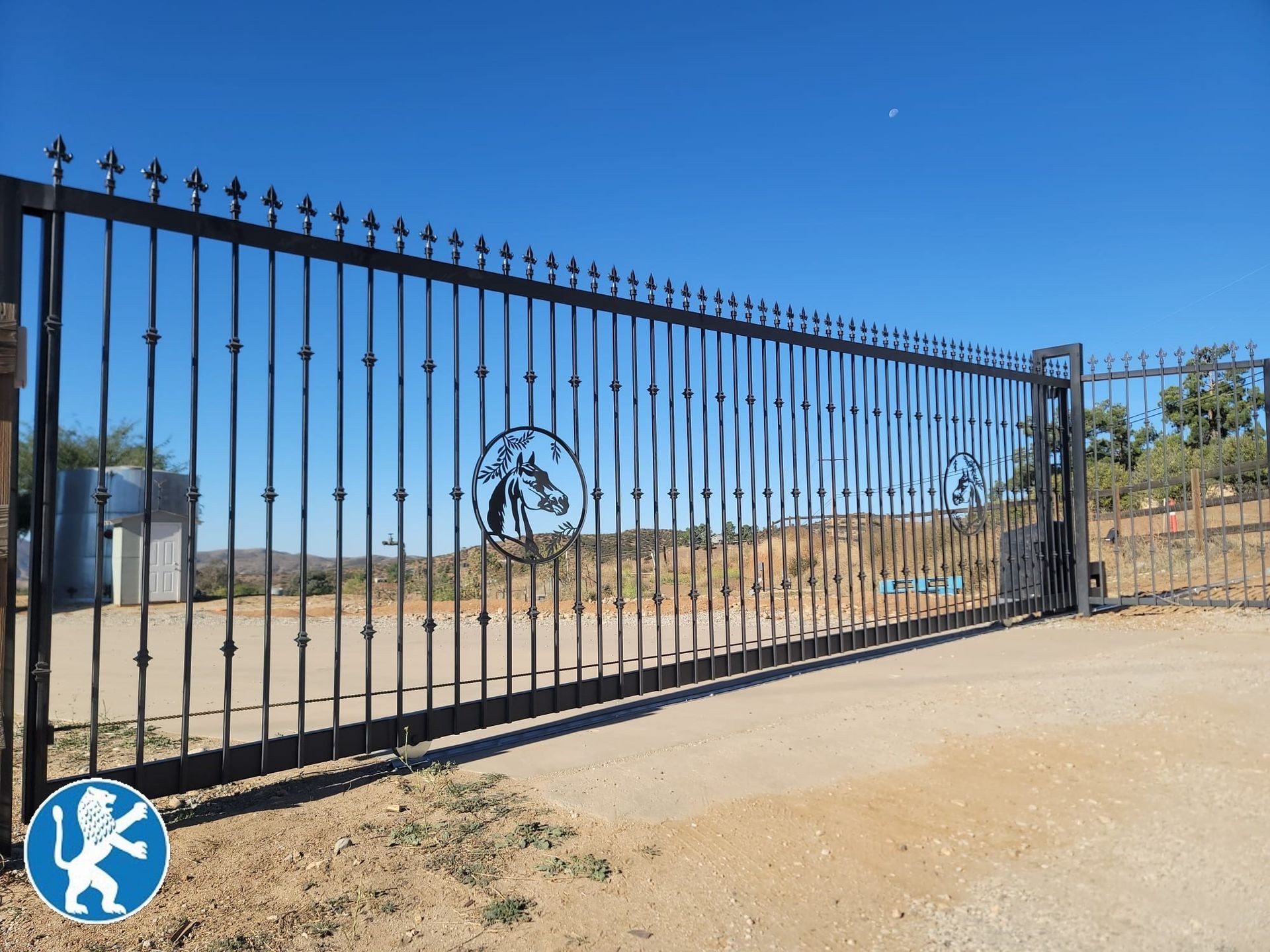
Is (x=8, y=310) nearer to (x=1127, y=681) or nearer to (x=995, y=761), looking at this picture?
(x=995, y=761)

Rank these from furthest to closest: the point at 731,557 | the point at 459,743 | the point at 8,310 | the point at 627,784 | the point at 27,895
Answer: the point at 731,557 < the point at 459,743 < the point at 627,784 < the point at 8,310 < the point at 27,895

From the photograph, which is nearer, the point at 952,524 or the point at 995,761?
the point at 995,761

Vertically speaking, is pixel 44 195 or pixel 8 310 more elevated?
pixel 44 195

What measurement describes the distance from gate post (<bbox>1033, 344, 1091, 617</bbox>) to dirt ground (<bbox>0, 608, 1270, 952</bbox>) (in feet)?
17.4

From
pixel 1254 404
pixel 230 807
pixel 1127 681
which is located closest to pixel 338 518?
pixel 230 807

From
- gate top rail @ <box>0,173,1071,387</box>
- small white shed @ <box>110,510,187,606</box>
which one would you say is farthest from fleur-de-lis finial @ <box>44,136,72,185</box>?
small white shed @ <box>110,510,187,606</box>

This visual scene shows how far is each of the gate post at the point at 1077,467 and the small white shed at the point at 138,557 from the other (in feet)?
68.1

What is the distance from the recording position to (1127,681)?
6.33 meters

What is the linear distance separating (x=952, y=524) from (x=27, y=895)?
8.50 m

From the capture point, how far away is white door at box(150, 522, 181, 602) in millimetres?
22844

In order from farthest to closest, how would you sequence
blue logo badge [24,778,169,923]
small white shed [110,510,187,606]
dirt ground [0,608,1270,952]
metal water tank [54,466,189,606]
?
metal water tank [54,466,189,606] → small white shed [110,510,187,606] → dirt ground [0,608,1270,952] → blue logo badge [24,778,169,923]

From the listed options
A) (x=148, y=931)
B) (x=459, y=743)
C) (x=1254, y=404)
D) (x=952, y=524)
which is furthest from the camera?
(x=1254, y=404)

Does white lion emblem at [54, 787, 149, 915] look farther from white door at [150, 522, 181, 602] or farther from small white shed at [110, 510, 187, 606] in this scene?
white door at [150, 522, 181, 602]

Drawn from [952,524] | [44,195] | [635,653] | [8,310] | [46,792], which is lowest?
[635,653]
